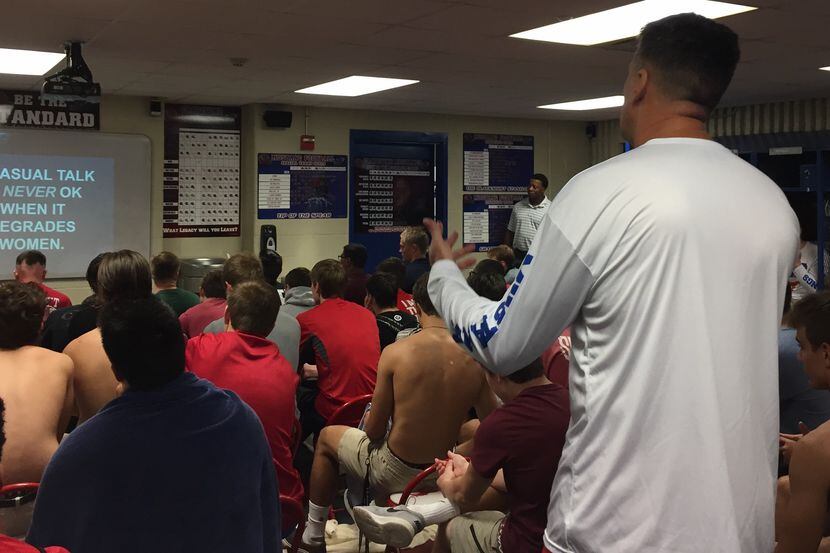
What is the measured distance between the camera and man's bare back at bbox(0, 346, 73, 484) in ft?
8.02

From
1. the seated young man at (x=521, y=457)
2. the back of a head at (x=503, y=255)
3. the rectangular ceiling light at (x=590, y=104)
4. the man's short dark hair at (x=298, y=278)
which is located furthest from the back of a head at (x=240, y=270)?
the rectangular ceiling light at (x=590, y=104)

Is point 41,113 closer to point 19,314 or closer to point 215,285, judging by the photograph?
point 215,285

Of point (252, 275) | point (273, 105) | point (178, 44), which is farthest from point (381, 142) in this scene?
point (252, 275)

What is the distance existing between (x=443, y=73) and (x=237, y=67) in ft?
4.64

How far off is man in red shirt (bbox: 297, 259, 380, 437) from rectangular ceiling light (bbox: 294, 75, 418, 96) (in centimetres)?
295

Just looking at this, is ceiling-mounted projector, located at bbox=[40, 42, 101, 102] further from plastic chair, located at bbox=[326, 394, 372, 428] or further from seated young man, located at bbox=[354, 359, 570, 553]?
seated young man, located at bbox=[354, 359, 570, 553]

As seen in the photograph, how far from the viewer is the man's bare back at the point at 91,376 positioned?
278 centimetres

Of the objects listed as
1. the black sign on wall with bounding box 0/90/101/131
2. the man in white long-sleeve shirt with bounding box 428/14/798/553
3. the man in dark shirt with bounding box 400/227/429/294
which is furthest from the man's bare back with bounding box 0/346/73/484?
the black sign on wall with bounding box 0/90/101/131

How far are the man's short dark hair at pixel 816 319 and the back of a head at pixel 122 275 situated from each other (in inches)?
88.1

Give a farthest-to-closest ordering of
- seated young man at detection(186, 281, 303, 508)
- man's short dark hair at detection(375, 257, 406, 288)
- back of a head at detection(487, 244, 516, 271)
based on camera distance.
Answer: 1. back of a head at detection(487, 244, 516, 271)
2. man's short dark hair at detection(375, 257, 406, 288)
3. seated young man at detection(186, 281, 303, 508)

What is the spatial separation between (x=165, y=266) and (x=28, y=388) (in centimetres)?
198

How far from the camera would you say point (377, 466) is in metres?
2.97

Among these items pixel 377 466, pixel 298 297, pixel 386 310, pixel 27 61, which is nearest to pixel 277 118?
pixel 27 61

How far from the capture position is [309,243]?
828 cm
